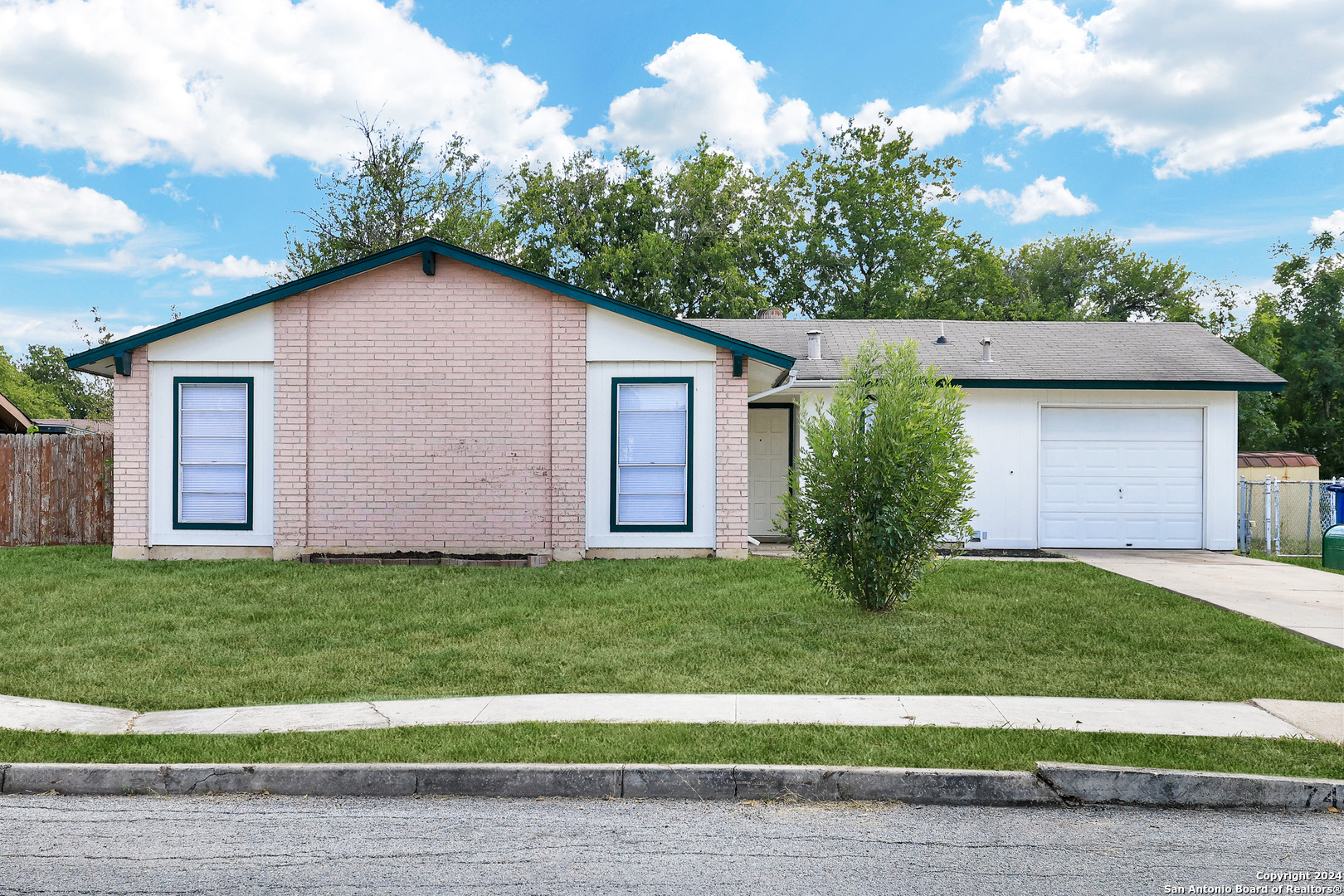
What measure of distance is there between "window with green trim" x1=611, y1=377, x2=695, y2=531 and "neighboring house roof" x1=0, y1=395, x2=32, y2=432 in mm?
17194

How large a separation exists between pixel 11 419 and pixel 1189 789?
26.5m

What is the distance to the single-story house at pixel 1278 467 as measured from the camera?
19.2 meters

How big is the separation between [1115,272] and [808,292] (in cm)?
1813

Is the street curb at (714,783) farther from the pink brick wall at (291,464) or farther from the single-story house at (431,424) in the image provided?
the pink brick wall at (291,464)

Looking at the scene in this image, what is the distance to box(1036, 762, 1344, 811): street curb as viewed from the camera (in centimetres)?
477

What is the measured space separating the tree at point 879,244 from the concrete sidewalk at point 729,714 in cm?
3129

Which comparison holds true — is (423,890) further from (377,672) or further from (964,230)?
(964,230)

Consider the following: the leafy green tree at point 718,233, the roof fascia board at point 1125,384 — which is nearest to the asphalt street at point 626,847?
the roof fascia board at point 1125,384

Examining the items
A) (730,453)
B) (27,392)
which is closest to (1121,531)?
(730,453)

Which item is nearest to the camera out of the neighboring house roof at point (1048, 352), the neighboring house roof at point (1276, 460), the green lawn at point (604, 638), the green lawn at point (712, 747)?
the green lawn at point (712, 747)

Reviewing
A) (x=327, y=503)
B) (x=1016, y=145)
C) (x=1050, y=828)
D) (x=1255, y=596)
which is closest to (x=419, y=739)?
(x=1050, y=828)

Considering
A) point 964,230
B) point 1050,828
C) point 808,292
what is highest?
point 964,230

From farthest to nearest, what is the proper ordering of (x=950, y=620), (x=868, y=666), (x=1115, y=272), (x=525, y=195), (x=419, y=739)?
(x=1115, y=272) < (x=525, y=195) < (x=950, y=620) < (x=868, y=666) < (x=419, y=739)

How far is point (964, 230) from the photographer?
40.0 metres
